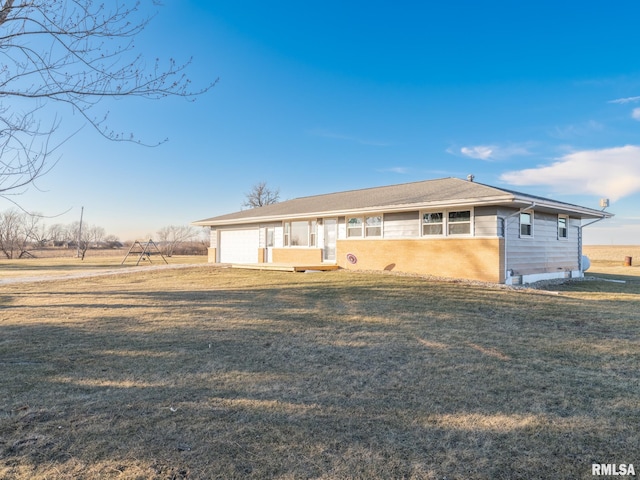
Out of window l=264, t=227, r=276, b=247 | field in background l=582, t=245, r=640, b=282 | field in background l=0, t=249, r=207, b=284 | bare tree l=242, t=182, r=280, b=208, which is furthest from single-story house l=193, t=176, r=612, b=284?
bare tree l=242, t=182, r=280, b=208

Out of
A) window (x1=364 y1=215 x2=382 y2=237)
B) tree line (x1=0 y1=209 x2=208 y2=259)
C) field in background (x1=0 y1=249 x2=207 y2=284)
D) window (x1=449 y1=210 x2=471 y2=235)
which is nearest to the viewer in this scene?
window (x1=449 y1=210 x2=471 y2=235)

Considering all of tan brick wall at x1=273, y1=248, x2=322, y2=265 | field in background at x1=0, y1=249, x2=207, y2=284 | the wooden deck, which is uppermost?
tan brick wall at x1=273, y1=248, x2=322, y2=265

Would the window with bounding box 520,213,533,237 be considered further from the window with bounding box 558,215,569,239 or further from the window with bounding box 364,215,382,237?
the window with bounding box 364,215,382,237

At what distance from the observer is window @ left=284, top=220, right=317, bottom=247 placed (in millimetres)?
18492

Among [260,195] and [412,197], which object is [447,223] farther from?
[260,195]


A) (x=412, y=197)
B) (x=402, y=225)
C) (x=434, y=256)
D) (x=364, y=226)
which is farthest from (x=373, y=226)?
(x=434, y=256)

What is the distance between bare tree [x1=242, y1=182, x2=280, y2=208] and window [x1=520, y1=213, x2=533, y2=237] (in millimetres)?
34776

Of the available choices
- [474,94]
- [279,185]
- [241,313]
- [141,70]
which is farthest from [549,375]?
[279,185]

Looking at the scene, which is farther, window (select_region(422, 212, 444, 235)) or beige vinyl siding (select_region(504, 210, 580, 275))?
window (select_region(422, 212, 444, 235))

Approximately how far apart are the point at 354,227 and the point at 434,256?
167 inches

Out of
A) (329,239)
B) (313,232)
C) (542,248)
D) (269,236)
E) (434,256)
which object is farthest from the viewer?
(269,236)

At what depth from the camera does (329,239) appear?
17750 mm

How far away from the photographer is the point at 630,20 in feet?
40.2

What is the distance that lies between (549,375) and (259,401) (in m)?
3.44
